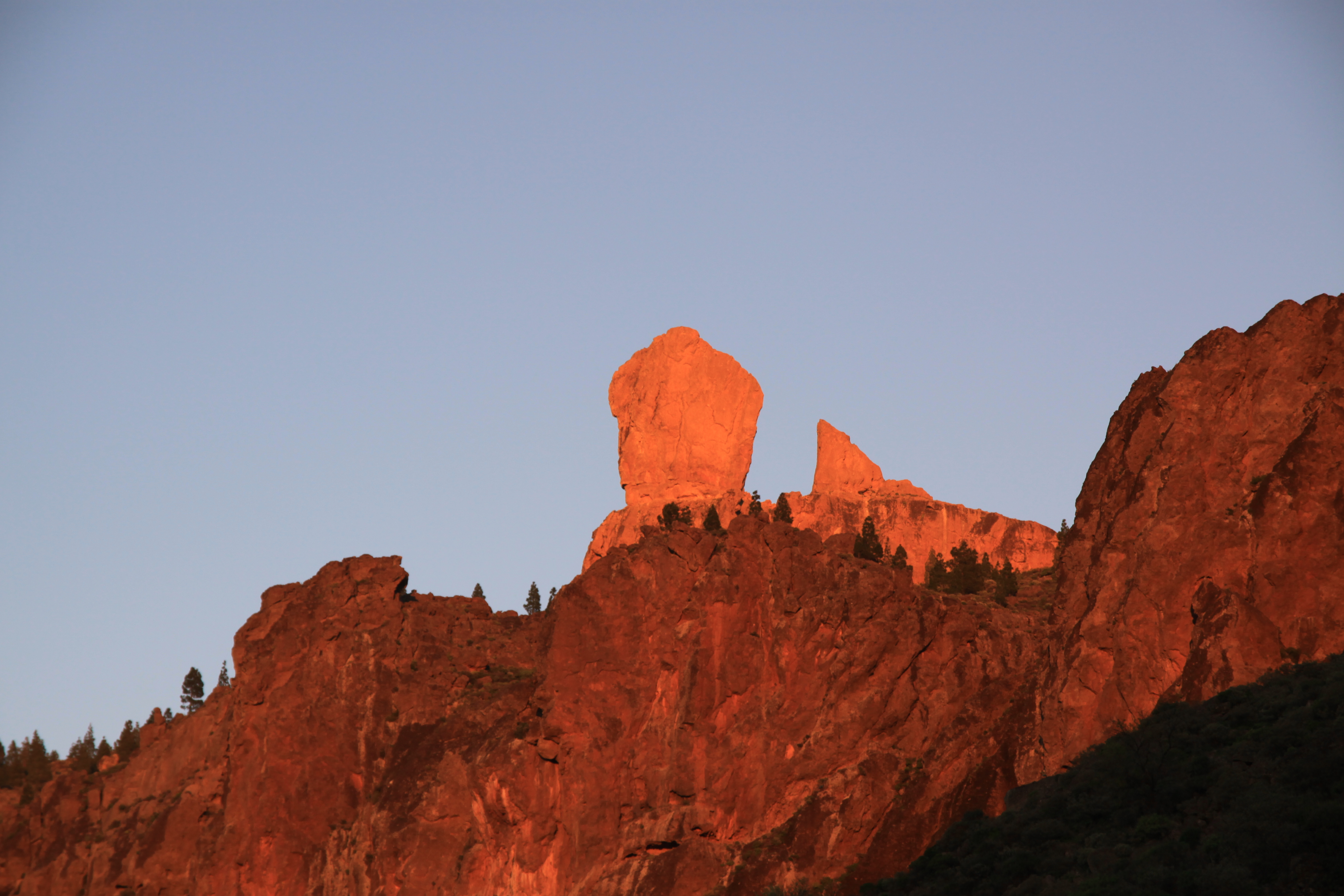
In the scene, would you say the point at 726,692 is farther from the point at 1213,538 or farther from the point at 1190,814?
the point at 1190,814

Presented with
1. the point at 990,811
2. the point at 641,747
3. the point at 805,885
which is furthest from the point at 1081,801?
the point at 641,747

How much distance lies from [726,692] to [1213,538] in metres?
35.5

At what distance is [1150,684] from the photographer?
7175 cm

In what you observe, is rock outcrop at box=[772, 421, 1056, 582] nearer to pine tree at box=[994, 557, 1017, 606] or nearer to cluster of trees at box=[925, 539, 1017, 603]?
cluster of trees at box=[925, 539, 1017, 603]

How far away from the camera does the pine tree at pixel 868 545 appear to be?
136m

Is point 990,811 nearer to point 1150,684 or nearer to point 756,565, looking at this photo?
point 1150,684

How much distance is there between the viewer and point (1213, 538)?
73.3 metres

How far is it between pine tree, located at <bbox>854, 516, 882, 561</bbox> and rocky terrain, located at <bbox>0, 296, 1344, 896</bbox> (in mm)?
24299

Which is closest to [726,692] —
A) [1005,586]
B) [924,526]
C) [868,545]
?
[1005,586]

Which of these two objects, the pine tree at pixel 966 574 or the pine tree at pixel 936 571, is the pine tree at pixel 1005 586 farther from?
the pine tree at pixel 936 571

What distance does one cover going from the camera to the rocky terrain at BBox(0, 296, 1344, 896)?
73.2 meters

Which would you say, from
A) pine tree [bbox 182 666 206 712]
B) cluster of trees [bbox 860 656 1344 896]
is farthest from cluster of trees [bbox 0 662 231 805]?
cluster of trees [bbox 860 656 1344 896]

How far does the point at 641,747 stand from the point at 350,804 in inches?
953

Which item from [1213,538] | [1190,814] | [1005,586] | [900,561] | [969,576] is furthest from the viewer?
[969,576]
